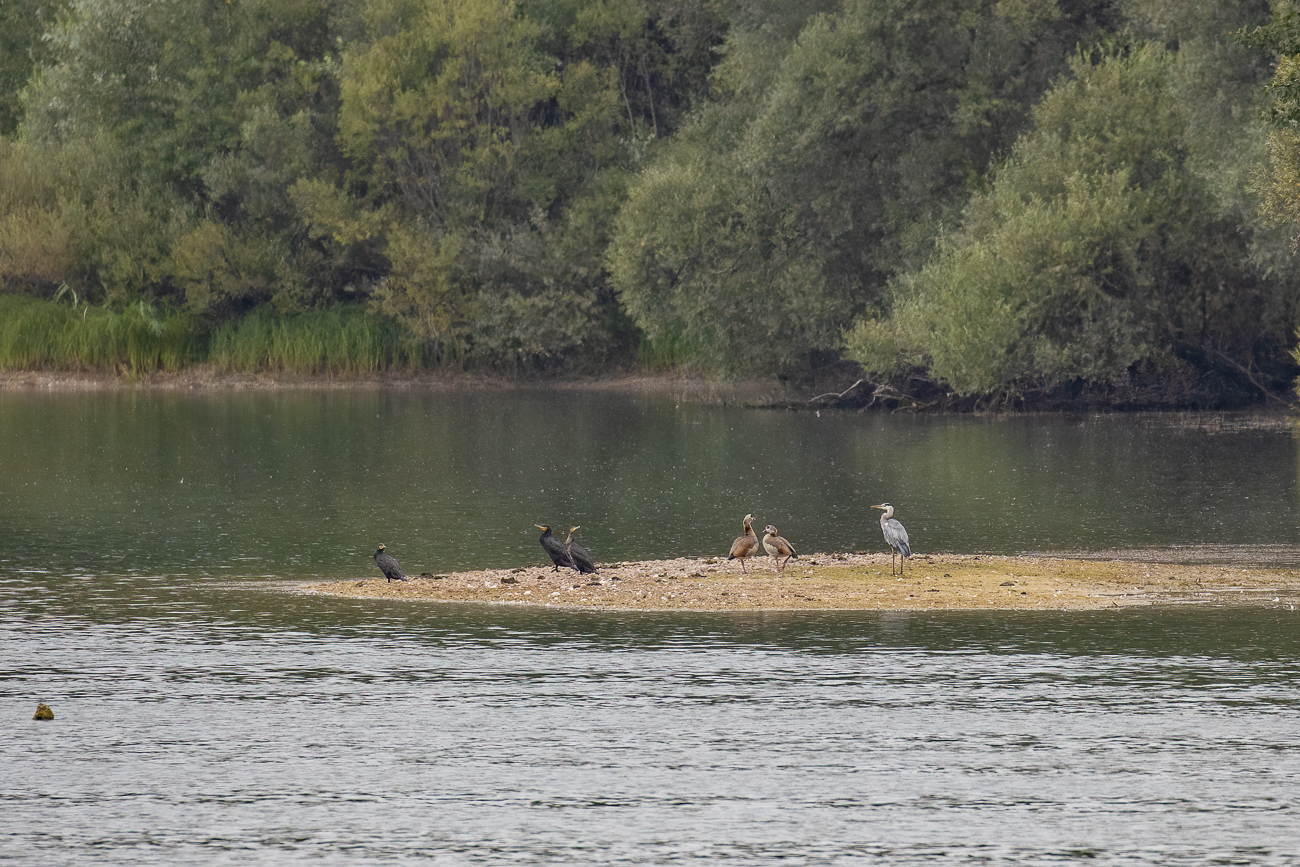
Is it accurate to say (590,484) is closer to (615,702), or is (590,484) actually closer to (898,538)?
(898,538)

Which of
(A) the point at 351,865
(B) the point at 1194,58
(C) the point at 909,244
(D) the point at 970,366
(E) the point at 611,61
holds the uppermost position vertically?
(E) the point at 611,61

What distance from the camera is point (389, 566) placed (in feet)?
90.9

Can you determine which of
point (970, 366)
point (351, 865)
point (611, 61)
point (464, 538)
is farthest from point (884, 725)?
point (611, 61)

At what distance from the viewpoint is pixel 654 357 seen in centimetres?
9488

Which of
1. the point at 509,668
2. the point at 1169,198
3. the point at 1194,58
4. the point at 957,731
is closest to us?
the point at 957,731

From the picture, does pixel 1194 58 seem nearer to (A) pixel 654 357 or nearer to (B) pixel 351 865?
(A) pixel 654 357

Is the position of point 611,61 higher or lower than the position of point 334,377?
higher

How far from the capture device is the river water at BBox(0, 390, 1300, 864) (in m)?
14.4

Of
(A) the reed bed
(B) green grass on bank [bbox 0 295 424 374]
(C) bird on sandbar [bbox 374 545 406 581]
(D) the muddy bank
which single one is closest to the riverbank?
(C) bird on sandbar [bbox 374 545 406 581]

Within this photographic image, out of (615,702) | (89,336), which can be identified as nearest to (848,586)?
(615,702)

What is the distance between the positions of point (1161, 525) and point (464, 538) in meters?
13.6

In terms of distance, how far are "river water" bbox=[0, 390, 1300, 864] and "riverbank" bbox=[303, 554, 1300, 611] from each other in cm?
86

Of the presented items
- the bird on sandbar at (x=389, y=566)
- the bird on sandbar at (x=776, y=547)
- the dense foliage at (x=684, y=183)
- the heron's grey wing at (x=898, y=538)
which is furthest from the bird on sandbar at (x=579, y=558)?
the dense foliage at (x=684, y=183)

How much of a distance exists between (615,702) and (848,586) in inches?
355
